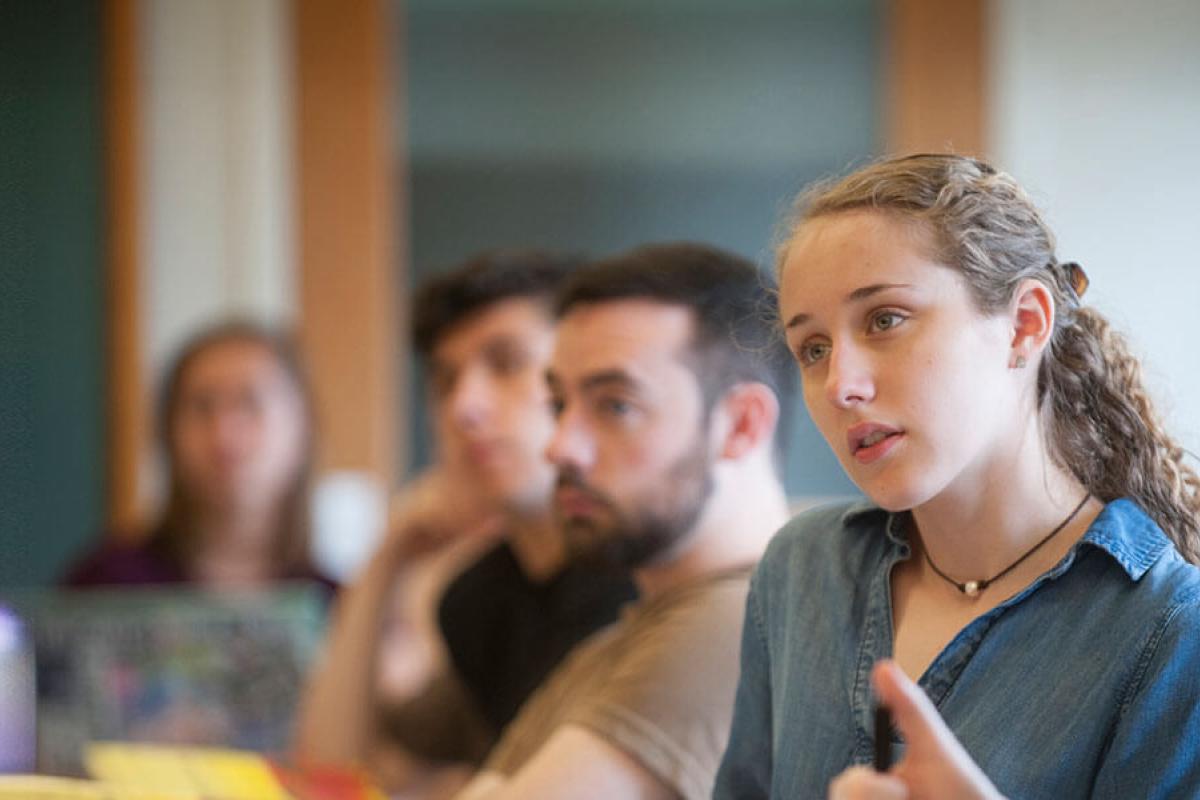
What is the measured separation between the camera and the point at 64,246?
2.94 meters

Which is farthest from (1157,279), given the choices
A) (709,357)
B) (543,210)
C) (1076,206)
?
(709,357)

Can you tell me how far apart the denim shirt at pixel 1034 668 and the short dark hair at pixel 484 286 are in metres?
0.86

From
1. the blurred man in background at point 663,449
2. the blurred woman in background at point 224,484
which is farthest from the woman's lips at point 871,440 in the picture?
the blurred woman in background at point 224,484

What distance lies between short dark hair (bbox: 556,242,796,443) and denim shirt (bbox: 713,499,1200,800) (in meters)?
0.32

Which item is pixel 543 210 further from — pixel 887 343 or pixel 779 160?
pixel 887 343

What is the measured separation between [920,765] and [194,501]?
1.91 metres

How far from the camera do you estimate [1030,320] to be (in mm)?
763

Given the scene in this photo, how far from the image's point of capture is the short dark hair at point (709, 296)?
3.91 ft

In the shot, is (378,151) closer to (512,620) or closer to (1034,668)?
(512,620)

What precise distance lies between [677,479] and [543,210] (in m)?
1.88

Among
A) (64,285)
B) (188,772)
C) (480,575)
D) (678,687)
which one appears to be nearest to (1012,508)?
(678,687)

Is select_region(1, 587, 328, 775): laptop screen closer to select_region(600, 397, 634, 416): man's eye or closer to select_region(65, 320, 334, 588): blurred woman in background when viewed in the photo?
select_region(65, 320, 334, 588): blurred woman in background

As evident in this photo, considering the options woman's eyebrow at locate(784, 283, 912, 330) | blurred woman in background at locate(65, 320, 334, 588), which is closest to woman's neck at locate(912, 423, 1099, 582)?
woman's eyebrow at locate(784, 283, 912, 330)

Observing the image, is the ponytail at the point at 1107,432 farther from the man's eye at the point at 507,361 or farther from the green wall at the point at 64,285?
the green wall at the point at 64,285
